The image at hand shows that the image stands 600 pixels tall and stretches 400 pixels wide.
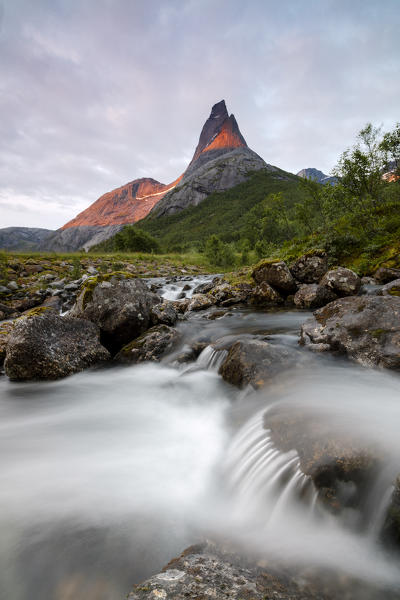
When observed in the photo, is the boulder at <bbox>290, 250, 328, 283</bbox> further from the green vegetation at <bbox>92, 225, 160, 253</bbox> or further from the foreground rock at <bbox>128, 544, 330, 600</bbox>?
the green vegetation at <bbox>92, 225, 160, 253</bbox>

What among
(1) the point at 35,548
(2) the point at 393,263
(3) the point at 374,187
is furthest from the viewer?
(3) the point at 374,187

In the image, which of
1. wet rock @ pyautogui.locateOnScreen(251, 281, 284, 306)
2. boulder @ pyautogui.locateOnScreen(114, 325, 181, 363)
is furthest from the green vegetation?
boulder @ pyautogui.locateOnScreen(114, 325, 181, 363)

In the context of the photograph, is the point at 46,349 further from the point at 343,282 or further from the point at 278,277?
the point at 343,282

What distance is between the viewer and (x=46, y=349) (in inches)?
254

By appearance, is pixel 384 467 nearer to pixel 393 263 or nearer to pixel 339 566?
pixel 339 566

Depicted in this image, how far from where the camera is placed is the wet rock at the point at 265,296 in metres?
11.6

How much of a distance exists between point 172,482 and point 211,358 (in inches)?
145

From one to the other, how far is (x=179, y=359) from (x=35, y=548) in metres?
4.96

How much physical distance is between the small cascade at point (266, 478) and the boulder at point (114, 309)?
5537 millimetres

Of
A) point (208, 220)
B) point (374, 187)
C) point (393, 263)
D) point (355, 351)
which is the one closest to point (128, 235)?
point (374, 187)

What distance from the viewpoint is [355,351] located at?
17.5ft

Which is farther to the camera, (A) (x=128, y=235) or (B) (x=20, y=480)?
(A) (x=128, y=235)

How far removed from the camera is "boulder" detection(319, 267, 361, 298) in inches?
371

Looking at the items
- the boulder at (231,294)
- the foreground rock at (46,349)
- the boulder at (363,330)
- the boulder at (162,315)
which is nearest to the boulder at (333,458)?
the boulder at (363,330)
